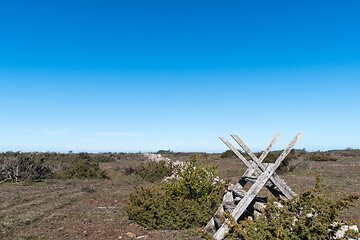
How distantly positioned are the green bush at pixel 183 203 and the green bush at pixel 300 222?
2962mm

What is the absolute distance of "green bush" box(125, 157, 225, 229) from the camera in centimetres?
803

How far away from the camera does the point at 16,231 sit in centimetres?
812

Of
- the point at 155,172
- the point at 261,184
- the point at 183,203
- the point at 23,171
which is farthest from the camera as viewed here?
the point at 155,172

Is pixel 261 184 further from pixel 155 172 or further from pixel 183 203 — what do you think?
pixel 155 172

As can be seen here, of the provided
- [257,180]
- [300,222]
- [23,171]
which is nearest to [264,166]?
[257,180]

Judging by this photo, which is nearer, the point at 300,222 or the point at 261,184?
the point at 300,222

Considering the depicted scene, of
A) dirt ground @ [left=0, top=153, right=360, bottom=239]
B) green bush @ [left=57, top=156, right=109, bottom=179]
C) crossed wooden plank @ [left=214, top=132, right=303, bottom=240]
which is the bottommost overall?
dirt ground @ [left=0, top=153, right=360, bottom=239]

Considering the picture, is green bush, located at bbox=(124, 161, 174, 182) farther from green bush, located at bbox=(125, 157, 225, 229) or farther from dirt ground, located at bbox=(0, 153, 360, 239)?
green bush, located at bbox=(125, 157, 225, 229)

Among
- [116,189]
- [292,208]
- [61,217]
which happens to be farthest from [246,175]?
[116,189]

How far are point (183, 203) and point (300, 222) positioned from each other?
4179 millimetres

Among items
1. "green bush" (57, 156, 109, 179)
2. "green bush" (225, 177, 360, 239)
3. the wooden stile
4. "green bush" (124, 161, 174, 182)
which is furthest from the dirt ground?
"green bush" (57, 156, 109, 179)

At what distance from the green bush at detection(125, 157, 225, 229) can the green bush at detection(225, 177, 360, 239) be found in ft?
9.72

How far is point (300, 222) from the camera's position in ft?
15.8

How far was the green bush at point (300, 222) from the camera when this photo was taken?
4789 mm
